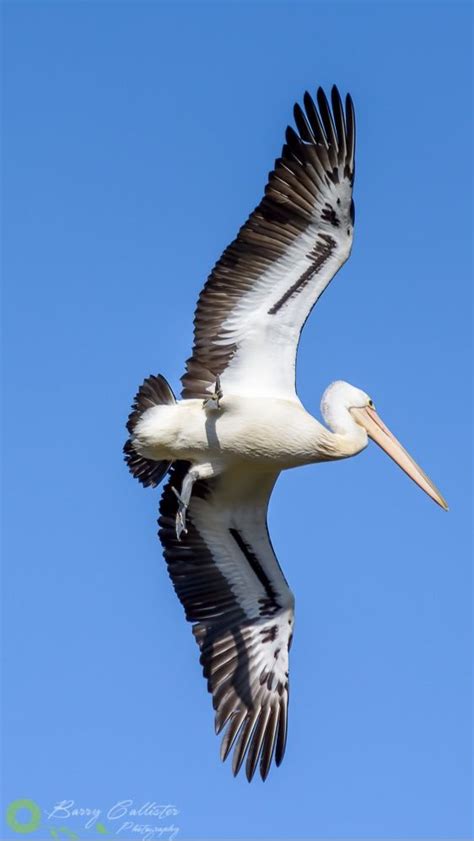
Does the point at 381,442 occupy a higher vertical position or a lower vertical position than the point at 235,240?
lower

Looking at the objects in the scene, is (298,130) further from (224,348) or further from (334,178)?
(224,348)

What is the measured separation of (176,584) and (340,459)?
5.78 ft

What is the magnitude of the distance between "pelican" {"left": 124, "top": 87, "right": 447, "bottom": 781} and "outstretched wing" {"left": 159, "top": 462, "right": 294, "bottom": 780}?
1 cm

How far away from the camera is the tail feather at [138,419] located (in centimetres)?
1223

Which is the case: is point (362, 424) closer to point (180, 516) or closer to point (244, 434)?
point (244, 434)

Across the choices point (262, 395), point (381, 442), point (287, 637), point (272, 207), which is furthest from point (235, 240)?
point (287, 637)

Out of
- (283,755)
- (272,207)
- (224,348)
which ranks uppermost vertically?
(272,207)

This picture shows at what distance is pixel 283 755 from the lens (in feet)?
41.1

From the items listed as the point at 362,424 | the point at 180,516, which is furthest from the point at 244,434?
the point at 362,424

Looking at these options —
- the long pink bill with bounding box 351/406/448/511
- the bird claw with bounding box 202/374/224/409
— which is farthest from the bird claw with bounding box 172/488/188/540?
the long pink bill with bounding box 351/406/448/511

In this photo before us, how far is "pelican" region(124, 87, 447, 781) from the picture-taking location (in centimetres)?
1210

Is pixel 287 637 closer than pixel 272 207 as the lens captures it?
No

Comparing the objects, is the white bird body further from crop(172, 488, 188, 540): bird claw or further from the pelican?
crop(172, 488, 188, 540): bird claw

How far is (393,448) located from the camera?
1296 cm
